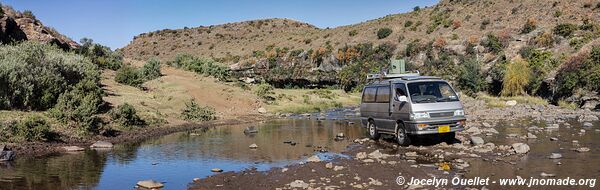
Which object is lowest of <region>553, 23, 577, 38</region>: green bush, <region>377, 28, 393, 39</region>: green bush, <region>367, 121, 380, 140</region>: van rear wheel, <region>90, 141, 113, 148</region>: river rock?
<region>90, 141, 113, 148</region>: river rock

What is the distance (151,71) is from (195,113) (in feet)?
56.2

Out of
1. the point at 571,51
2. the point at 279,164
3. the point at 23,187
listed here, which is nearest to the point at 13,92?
the point at 23,187

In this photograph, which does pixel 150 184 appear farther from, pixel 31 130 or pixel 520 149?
pixel 520 149

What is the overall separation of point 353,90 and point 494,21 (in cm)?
2501

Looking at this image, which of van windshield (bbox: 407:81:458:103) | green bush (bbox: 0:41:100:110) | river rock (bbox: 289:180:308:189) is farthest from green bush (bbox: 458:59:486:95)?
river rock (bbox: 289:180:308:189)

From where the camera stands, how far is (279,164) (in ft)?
49.4

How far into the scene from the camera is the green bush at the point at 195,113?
3152cm

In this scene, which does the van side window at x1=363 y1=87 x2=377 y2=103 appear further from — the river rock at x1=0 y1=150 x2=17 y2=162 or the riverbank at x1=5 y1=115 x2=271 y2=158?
the river rock at x1=0 y1=150 x2=17 y2=162

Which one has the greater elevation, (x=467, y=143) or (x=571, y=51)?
(x=571, y=51)

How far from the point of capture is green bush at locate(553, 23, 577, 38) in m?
56.8

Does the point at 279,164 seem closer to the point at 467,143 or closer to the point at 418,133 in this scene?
the point at 418,133

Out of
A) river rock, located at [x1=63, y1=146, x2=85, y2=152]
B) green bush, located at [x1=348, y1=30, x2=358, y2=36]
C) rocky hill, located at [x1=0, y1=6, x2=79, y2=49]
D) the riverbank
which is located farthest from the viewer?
green bush, located at [x1=348, y1=30, x2=358, y2=36]

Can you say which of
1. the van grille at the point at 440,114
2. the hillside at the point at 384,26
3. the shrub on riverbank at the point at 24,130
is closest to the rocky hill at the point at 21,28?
the shrub on riverbank at the point at 24,130

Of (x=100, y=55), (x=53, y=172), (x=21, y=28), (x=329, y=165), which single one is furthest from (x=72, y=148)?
(x=100, y=55)
